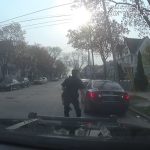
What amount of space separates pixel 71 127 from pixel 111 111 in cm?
1160

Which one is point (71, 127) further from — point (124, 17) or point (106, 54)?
point (106, 54)

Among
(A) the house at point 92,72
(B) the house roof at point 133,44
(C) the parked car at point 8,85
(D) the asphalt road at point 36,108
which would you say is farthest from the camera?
(B) the house roof at point 133,44

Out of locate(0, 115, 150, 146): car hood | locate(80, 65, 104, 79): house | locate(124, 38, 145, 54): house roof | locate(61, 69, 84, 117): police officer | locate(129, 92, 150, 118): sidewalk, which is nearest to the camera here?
locate(0, 115, 150, 146): car hood

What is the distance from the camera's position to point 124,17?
67.0 feet

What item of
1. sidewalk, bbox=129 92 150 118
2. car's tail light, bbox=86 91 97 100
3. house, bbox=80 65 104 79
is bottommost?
sidewalk, bbox=129 92 150 118

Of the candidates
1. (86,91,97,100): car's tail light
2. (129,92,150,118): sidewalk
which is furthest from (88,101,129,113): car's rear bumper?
(129,92,150,118): sidewalk

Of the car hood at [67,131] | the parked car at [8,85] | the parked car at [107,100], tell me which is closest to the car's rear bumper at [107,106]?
the parked car at [107,100]

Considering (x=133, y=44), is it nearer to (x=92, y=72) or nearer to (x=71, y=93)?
(x=92, y=72)

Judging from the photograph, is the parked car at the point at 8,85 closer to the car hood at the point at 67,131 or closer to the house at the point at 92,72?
the house at the point at 92,72

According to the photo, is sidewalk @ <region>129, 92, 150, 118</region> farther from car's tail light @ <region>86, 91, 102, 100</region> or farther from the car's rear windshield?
car's tail light @ <region>86, 91, 102, 100</region>

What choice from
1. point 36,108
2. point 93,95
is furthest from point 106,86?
point 36,108

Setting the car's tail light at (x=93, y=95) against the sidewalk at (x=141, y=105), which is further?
the sidewalk at (x=141, y=105)

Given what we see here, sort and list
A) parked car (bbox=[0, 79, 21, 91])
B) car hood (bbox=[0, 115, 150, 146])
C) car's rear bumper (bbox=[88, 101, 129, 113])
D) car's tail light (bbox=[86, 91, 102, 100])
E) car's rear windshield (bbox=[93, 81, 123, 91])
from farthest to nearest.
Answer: parked car (bbox=[0, 79, 21, 91]) < car's rear windshield (bbox=[93, 81, 123, 91]) < car's tail light (bbox=[86, 91, 102, 100]) < car's rear bumper (bbox=[88, 101, 129, 113]) < car hood (bbox=[0, 115, 150, 146])

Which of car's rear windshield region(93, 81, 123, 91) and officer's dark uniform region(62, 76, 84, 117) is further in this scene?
car's rear windshield region(93, 81, 123, 91)
